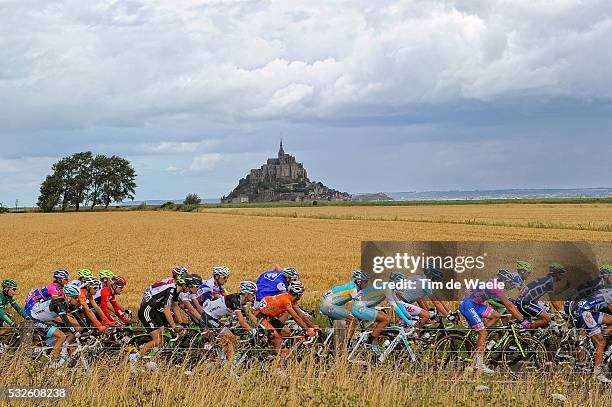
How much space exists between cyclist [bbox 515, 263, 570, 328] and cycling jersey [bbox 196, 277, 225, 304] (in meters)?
4.70

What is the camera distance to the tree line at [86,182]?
5531 inches

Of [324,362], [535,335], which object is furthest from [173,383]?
[535,335]

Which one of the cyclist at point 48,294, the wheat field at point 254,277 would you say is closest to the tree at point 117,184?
the wheat field at point 254,277

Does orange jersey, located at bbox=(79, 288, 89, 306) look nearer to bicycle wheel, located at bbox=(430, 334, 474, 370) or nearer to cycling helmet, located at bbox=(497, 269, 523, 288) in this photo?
bicycle wheel, located at bbox=(430, 334, 474, 370)

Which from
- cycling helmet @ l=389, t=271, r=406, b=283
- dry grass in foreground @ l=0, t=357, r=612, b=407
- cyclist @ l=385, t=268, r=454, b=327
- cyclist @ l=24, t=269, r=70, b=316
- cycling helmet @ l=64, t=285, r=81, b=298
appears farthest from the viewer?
cyclist @ l=24, t=269, r=70, b=316

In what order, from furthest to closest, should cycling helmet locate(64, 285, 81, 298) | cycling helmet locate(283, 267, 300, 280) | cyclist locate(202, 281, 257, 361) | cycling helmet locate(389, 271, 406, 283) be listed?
cycling helmet locate(283, 267, 300, 280), cycling helmet locate(389, 271, 406, 283), cycling helmet locate(64, 285, 81, 298), cyclist locate(202, 281, 257, 361)

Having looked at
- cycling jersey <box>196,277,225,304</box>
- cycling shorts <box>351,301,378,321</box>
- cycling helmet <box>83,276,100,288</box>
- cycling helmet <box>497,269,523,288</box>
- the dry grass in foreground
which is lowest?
the dry grass in foreground

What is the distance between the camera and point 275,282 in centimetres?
1119

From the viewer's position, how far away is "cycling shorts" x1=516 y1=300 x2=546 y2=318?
10.4 metres

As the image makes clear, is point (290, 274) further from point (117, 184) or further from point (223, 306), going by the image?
point (117, 184)

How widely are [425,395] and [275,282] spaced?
399cm

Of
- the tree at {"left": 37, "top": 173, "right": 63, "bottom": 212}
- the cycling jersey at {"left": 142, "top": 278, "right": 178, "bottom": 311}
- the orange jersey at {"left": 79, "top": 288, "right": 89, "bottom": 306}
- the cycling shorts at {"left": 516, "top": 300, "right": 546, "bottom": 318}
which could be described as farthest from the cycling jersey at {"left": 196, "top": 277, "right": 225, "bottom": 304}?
the tree at {"left": 37, "top": 173, "right": 63, "bottom": 212}

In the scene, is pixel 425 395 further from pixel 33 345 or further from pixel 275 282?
pixel 33 345

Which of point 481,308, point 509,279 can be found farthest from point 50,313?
point 509,279
